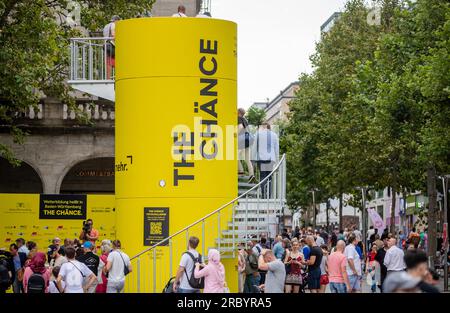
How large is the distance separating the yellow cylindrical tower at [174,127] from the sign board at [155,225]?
0.08ft

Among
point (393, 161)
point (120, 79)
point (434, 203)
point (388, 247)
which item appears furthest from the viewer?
point (393, 161)

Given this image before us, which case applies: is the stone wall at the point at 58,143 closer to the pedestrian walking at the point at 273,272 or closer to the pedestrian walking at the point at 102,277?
the pedestrian walking at the point at 102,277

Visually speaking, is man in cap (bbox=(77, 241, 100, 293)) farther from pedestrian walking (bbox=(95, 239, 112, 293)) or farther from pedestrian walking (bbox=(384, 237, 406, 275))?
pedestrian walking (bbox=(384, 237, 406, 275))

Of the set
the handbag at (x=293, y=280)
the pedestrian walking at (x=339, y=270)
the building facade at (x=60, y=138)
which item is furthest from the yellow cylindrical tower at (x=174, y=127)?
the building facade at (x=60, y=138)

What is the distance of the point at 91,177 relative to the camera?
49219mm

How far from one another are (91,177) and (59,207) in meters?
15.1

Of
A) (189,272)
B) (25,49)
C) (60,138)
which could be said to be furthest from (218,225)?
(60,138)

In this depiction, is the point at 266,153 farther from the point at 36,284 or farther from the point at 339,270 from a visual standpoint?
the point at 36,284

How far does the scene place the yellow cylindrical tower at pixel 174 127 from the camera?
88.0 feet

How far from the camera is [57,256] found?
25594 mm

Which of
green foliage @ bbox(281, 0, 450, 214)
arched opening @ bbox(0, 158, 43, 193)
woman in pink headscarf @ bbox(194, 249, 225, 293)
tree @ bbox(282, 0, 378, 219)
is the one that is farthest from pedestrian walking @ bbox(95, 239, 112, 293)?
tree @ bbox(282, 0, 378, 219)
